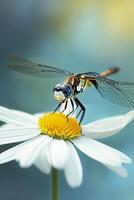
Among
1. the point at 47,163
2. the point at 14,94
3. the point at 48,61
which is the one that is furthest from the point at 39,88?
the point at 47,163

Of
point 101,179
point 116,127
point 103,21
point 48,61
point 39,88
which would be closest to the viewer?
point 116,127

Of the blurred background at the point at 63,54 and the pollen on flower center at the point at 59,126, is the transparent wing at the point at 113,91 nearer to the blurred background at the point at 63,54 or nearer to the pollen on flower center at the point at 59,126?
the pollen on flower center at the point at 59,126

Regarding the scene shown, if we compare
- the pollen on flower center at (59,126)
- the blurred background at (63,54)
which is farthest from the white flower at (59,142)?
the blurred background at (63,54)

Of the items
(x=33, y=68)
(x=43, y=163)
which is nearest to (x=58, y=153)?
(x=43, y=163)

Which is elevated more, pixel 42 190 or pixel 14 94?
pixel 14 94

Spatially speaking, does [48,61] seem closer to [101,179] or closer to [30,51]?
[30,51]

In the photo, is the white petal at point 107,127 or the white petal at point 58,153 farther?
the white petal at point 107,127

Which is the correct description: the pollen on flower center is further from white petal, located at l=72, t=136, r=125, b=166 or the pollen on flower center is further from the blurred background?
the blurred background
